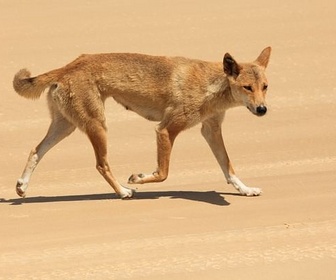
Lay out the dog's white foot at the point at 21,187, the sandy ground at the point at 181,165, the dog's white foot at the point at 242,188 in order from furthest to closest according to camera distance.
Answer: the dog's white foot at the point at 21,187 < the dog's white foot at the point at 242,188 < the sandy ground at the point at 181,165

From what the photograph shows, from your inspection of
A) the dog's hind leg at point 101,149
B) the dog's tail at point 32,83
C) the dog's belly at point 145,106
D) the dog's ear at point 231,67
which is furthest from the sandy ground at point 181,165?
the dog's ear at point 231,67

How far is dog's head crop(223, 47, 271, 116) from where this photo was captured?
11.1 meters

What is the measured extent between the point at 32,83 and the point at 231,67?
6.36 ft

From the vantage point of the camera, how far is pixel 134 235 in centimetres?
976

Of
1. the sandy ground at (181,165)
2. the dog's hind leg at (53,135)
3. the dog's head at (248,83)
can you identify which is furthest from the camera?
the dog's hind leg at (53,135)

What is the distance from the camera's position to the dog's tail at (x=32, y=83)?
1156 cm

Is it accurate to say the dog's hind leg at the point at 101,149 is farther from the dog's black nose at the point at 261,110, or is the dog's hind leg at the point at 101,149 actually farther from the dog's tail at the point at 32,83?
the dog's black nose at the point at 261,110

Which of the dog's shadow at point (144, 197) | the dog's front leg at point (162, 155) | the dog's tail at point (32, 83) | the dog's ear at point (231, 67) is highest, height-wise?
the dog's ear at point (231, 67)

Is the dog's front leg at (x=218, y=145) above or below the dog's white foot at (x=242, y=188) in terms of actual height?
above

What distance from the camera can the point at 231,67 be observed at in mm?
11398

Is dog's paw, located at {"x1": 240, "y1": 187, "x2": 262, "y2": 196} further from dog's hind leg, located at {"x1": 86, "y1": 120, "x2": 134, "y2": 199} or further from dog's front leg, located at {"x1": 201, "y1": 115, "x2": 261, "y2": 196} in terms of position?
dog's hind leg, located at {"x1": 86, "y1": 120, "x2": 134, "y2": 199}

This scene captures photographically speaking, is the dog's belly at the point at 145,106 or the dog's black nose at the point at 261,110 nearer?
the dog's black nose at the point at 261,110

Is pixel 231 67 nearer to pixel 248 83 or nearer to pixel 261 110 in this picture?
pixel 248 83

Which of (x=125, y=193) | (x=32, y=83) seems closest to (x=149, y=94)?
(x=125, y=193)
